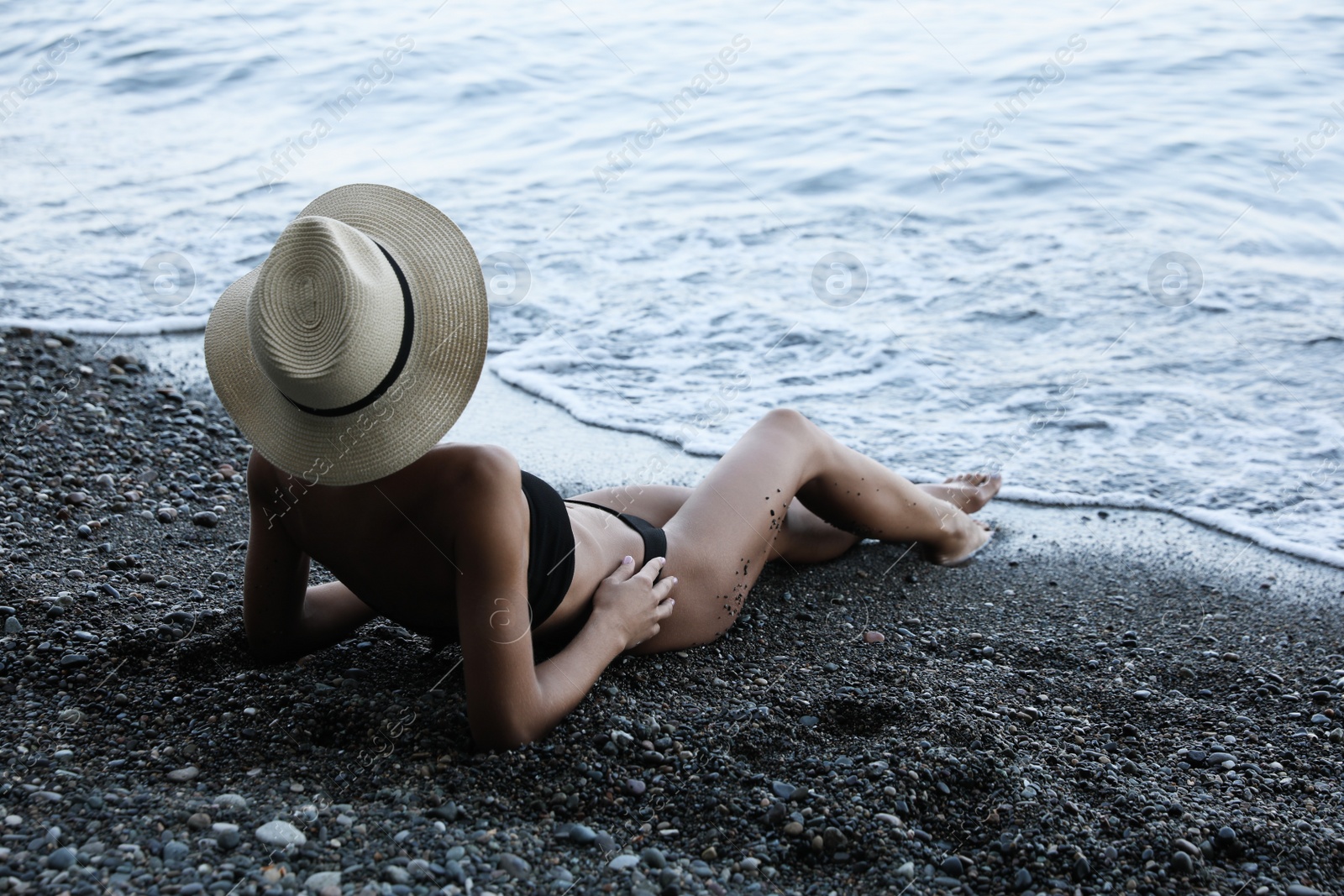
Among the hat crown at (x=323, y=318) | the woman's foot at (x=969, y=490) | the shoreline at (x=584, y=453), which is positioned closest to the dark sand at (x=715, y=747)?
the woman's foot at (x=969, y=490)

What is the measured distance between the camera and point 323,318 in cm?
205

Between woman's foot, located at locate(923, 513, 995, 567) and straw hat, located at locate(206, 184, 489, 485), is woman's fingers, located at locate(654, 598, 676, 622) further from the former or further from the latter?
woman's foot, located at locate(923, 513, 995, 567)

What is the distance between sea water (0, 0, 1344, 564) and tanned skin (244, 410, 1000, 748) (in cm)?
163

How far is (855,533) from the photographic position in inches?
152

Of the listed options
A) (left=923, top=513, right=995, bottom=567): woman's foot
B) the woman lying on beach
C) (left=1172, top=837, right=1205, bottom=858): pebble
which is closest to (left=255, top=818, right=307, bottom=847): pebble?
the woman lying on beach

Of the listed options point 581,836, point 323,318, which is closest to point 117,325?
point 323,318

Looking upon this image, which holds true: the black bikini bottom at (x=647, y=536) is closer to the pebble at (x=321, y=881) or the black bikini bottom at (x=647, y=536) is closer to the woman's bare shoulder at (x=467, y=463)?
the woman's bare shoulder at (x=467, y=463)

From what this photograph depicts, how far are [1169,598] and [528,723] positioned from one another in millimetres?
2574

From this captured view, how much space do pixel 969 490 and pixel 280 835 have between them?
10.1 ft

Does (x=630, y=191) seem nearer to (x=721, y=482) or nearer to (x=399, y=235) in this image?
(x=721, y=482)

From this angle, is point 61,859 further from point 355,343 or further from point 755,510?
point 755,510

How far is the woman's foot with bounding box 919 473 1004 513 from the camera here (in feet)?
14.2

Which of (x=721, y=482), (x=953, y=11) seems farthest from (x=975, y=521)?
(x=953, y=11)

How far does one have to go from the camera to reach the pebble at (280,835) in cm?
210
